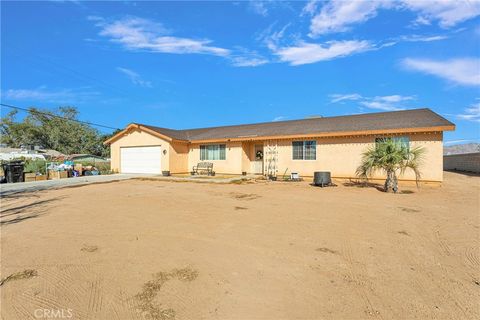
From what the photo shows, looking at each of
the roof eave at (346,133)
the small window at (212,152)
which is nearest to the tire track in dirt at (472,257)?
the roof eave at (346,133)

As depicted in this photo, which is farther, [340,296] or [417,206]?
[417,206]

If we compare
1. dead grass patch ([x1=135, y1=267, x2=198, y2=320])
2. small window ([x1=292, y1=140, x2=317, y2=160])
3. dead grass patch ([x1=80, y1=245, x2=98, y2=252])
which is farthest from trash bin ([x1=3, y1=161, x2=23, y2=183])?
dead grass patch ([x1=135, y1=267, x2=198, y2=320])

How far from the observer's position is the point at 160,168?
2012cm

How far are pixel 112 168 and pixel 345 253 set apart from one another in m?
22.5

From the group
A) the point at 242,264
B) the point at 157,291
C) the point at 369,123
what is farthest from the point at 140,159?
the point at 157,291

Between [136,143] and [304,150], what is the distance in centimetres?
1358

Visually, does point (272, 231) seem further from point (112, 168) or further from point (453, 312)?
point (112, 168)

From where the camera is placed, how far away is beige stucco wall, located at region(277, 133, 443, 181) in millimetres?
12289

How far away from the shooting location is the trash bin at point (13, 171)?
15.7 meters

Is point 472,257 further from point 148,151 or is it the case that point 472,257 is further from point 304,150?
point 148,151

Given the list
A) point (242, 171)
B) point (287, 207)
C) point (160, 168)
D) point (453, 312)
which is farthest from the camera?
point (160, 168)

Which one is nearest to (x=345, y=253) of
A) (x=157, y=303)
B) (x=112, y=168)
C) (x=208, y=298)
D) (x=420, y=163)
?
(x=208, y=298)

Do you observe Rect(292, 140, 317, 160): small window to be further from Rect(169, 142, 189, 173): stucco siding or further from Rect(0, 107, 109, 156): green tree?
Rect(0, 107, 109, 156): green tree

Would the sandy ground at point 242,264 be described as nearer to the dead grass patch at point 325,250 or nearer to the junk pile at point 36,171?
the dead grass patch at point 325,250
